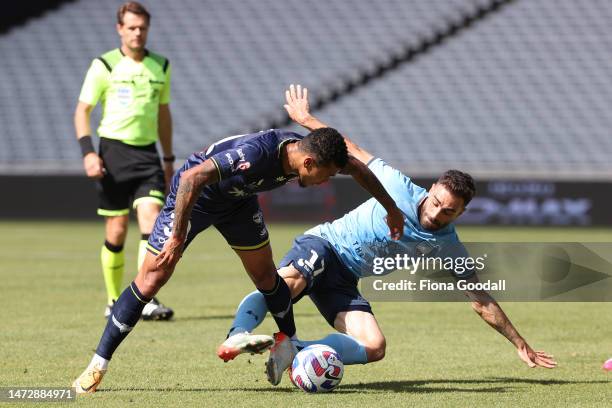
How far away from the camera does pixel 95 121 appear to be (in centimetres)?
2514

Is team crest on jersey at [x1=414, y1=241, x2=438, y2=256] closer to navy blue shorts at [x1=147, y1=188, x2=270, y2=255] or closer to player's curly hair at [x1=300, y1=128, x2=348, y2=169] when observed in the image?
navy blue shorts at [x1=147, y1=188, x2=270, y2=255]

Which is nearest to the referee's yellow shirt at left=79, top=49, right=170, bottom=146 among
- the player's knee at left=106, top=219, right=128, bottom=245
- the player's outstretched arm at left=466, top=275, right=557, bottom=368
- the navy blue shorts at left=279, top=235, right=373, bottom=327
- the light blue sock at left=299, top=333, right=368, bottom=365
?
the player's knee at left=106, top=219, right=128, bottom=245

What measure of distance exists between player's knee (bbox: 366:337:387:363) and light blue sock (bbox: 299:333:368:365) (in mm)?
30

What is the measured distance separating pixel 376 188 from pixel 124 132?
4037 millimetres

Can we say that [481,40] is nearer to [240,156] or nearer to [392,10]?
[392,10]

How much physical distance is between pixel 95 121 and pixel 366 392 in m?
20.0

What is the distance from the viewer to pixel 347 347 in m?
6.36

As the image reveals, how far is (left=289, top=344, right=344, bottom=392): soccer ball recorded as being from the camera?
5945 millimetres

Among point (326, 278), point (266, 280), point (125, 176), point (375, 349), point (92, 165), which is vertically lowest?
point (125, 176)

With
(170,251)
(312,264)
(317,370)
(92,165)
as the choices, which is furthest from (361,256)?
(92,165)

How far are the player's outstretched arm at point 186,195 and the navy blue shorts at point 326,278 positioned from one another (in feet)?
4.32

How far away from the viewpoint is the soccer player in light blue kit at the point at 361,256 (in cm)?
627

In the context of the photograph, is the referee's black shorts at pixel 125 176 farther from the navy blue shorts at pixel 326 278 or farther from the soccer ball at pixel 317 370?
the soccer ball at pixel 317 370

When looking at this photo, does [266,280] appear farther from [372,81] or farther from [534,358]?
[372,81]
